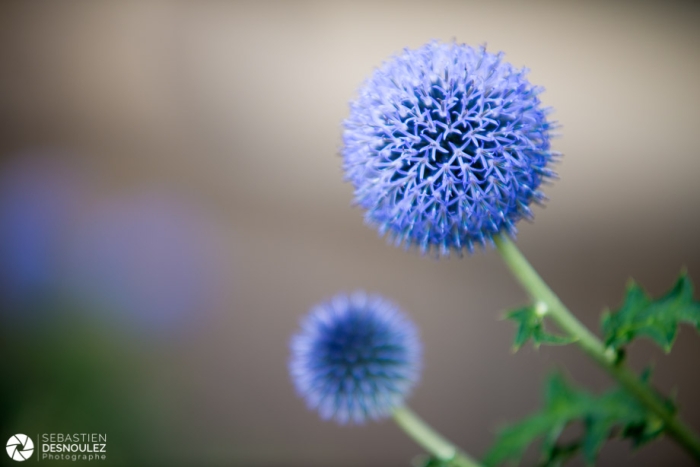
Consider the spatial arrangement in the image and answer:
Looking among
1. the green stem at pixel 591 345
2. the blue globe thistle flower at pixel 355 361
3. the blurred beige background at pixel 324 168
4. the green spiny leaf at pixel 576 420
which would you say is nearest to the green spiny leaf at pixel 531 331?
the green stem at pixel 591 345

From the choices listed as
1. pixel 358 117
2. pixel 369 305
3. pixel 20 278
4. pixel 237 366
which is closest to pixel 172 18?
pixel 20 278

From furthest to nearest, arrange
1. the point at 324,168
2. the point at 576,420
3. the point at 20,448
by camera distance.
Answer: the point at 324,168 → the point at 20,448 → the point at 576,420

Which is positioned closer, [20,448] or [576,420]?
[576,420]

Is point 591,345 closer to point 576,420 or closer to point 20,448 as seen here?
point 576,420

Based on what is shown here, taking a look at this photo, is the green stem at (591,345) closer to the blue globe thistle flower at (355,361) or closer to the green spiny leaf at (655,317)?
the green spiny leaf at (655,317)

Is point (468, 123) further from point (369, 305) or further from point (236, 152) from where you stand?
point (236, 152)

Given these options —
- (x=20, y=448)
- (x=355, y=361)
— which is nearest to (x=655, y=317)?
(x=355, y=361)

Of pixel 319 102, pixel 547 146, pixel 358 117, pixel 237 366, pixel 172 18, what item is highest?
pixel 172 18
